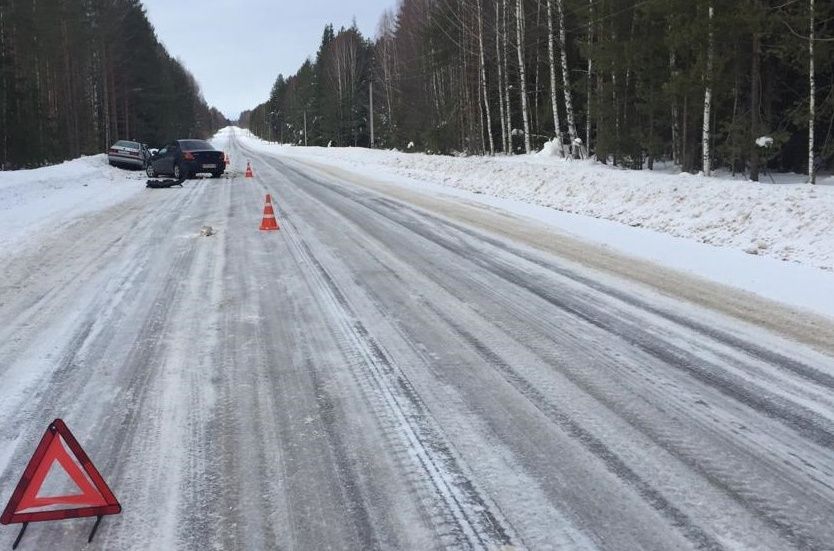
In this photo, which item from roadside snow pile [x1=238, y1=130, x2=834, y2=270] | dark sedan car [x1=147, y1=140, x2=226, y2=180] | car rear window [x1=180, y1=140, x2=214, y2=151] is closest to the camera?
roadside snow pile [x1=238, y1=130, x2=834, y2=270]

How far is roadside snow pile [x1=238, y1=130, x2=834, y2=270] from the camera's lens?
8586mm

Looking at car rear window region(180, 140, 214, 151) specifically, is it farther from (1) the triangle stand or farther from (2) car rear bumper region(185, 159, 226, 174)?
(1) the triangle stand

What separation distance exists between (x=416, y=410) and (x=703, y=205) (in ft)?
29.7

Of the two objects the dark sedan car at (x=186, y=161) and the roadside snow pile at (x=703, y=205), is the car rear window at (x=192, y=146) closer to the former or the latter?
the dark sedan car at (x=186, y=161)

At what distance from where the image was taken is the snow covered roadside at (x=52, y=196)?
35.5ft

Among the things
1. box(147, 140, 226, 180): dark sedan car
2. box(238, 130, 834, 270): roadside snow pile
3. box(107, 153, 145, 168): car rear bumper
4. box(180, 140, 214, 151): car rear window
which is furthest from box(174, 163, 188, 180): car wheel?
box(238, 130, 834, 270): roadside snow pile

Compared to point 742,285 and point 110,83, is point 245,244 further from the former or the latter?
point 110,83

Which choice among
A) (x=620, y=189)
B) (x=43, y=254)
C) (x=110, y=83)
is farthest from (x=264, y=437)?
(x=110, y=83)

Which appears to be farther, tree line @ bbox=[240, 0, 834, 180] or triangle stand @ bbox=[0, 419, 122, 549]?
tree line @ bbox=[240, 0, 834, 180]

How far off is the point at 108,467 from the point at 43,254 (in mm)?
6692

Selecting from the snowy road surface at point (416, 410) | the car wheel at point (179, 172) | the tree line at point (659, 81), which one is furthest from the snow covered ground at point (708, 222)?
the car wheel at point (179, 172)

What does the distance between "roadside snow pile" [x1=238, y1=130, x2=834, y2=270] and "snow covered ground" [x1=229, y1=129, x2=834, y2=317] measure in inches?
0.7

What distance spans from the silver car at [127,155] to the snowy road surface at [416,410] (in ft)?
79.2

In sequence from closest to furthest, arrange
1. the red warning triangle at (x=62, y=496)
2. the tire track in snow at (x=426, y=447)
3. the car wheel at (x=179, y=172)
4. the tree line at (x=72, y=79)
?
the red warning triangle at (x=62, y=496) < the tire track in snow at (x=426, y=447) < the car wheel at (x=179, y=172) < the tree line at (x=72, y=79)
